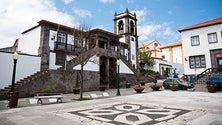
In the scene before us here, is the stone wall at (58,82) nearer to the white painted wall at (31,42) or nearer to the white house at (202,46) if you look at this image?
the white painted wall at (31,42)

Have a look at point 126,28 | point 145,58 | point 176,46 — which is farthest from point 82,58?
point 176,46

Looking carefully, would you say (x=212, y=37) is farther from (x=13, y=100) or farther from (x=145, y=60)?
(x=13, y=100)

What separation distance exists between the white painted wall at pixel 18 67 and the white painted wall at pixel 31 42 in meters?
3.77

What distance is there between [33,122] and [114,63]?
20.5 meters

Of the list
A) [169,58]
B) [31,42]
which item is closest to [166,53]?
[169,58]

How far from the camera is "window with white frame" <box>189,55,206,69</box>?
78.6ft

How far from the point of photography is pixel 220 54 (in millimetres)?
22516

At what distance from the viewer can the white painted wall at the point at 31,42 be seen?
870 inches

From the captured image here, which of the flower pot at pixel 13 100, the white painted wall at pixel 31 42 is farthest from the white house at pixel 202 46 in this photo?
the flower pot at pixel 13 100

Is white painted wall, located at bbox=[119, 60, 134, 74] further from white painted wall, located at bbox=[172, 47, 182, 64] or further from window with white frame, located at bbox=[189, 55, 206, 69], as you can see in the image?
white painted wall, located at bbox=[172, 47, 182, 64]

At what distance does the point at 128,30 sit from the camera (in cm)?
3400

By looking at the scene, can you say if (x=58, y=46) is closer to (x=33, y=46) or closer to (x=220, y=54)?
(x=33, y=46)

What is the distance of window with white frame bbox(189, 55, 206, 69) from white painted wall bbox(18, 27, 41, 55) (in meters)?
22.9

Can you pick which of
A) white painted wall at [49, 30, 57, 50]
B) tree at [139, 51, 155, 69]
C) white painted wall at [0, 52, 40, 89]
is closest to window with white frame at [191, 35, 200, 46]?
tree at [139, 51, 155, 69]
